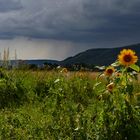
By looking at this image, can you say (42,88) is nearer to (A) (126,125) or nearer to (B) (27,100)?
(B) (27,100)

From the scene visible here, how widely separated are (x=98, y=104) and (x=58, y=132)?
0.71 m

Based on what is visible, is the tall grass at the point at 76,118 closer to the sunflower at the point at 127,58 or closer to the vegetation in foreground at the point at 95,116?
the vegetation in foreground at the point at 95,116

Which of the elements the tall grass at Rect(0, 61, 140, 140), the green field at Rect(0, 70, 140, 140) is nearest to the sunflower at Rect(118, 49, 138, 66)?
the tall grass at Rect(0, 61, 140, 140)

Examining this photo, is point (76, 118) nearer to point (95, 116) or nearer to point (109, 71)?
point (95, 116)

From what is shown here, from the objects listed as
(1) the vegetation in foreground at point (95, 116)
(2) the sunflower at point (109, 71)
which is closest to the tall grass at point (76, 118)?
(1) the vegetation in foreground at point (95, 116)

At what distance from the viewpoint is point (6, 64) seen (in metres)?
Result: 15.6

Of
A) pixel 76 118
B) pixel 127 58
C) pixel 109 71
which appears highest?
pixel 127 58

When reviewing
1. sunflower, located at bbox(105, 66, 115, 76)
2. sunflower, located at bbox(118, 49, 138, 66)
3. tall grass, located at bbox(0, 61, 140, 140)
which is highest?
sunflower, located at bbox(118, 49, 138, 66)

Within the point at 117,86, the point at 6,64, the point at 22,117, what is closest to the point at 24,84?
the point at 6,64

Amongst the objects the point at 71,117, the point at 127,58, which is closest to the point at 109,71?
the point at 127,58

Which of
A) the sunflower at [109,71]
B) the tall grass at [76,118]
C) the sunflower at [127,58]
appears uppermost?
the sunflower at [127,58]

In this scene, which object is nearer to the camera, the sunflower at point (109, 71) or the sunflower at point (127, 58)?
the sunflower at point (127, 58)

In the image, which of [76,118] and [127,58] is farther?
[76,118]

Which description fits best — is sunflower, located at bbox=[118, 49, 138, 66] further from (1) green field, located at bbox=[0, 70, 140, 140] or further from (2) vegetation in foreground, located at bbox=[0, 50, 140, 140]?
(1) green field, located at bbox=[0, 70, 140, 140]
